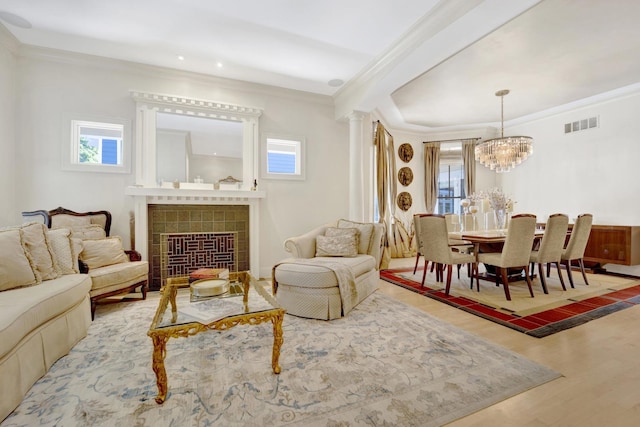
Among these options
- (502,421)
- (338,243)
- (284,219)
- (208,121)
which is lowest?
(502,421)

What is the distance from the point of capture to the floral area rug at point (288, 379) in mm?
1376

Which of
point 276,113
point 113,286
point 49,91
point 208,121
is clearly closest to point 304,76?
point 276,113

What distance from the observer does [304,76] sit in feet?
13.1

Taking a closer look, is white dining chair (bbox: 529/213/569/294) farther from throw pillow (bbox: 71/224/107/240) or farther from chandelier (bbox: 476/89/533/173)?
throw pillow (bbox: 71/224/107/240)

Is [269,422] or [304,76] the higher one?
[304,76]

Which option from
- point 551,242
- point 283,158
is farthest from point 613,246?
point 283,158

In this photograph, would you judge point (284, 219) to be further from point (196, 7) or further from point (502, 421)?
point (502, 421)

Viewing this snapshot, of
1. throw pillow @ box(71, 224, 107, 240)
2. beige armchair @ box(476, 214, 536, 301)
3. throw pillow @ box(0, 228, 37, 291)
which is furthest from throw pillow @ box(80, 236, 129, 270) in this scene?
beige armchair @ box(476, 214, 536, 301)

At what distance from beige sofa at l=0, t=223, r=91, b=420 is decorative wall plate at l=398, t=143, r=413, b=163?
5.98 m

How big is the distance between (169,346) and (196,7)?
306 cm

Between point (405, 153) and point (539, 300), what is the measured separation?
4138 millimetres

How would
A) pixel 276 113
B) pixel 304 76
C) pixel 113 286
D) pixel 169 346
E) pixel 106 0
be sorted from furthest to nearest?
pixel 276 113
pixel 304 76
pixel 113 286
pixel 106 0
pixel 169 346

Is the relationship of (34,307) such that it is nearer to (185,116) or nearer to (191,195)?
(191,195)

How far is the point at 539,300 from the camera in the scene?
311cm
